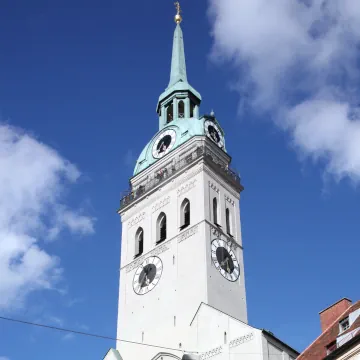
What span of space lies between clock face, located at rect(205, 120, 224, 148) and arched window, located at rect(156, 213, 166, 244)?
7490 millimetres

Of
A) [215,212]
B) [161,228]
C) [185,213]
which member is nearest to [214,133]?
[215,212]

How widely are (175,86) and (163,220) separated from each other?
14.5 m

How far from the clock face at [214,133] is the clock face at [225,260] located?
9734 mm

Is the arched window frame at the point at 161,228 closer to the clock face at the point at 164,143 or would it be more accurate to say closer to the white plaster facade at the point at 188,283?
the white plaster facade at the point at 188,283

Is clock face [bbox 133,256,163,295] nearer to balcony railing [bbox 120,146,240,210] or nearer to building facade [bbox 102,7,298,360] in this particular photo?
building facade [bbox 102,7,298,360]

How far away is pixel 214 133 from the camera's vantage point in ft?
172

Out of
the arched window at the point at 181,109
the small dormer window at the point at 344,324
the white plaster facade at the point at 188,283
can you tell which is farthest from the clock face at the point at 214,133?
the small dormer window at the point at 344,324

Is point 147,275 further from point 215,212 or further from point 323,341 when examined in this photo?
point 323,341

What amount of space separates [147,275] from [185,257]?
3.34m

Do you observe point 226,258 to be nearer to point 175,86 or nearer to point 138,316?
point 138,316

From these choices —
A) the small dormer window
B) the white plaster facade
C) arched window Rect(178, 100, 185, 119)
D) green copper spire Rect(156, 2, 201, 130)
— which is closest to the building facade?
the white plaster facade

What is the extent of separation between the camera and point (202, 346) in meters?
38.2

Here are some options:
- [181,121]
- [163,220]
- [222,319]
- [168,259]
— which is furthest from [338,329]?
[181,121]

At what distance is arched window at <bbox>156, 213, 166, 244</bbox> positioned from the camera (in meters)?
46.2
